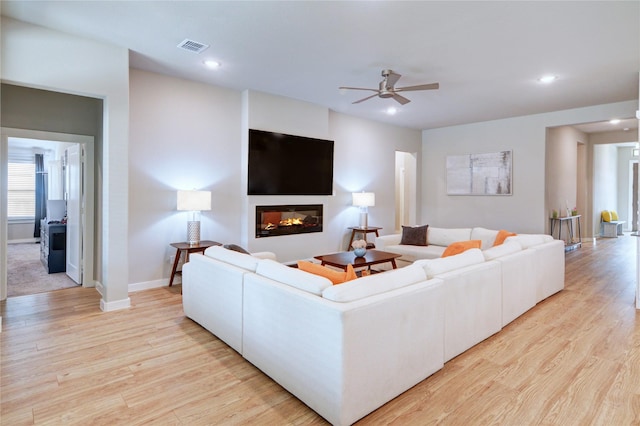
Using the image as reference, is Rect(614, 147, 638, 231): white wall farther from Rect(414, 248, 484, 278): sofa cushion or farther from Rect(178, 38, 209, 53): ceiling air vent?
Rect(178, 38, 209, 53): ceiling air vent

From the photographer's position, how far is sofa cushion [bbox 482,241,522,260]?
10.8 ft

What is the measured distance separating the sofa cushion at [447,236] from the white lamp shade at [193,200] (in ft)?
11.8

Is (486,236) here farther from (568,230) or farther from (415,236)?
(568,230)

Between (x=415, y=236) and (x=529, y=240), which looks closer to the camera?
(x=529, y=240)

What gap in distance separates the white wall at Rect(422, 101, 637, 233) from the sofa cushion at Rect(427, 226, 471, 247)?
2.16m

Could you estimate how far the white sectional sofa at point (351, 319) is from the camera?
191 centimetres

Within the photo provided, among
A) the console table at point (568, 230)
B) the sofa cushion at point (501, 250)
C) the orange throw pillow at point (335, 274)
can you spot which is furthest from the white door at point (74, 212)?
the console table at point (568, 230)

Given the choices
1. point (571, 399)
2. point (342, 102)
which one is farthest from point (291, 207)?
point (571, 399)

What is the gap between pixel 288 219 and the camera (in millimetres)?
5957

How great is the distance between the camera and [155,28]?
336 centimetres

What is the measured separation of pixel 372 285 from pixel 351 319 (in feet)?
1.13

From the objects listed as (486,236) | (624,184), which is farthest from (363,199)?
(624,184)

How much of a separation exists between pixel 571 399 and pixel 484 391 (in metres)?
0.51

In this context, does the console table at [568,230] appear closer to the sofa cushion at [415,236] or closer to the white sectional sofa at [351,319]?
the sofa cushion at [415,236]
